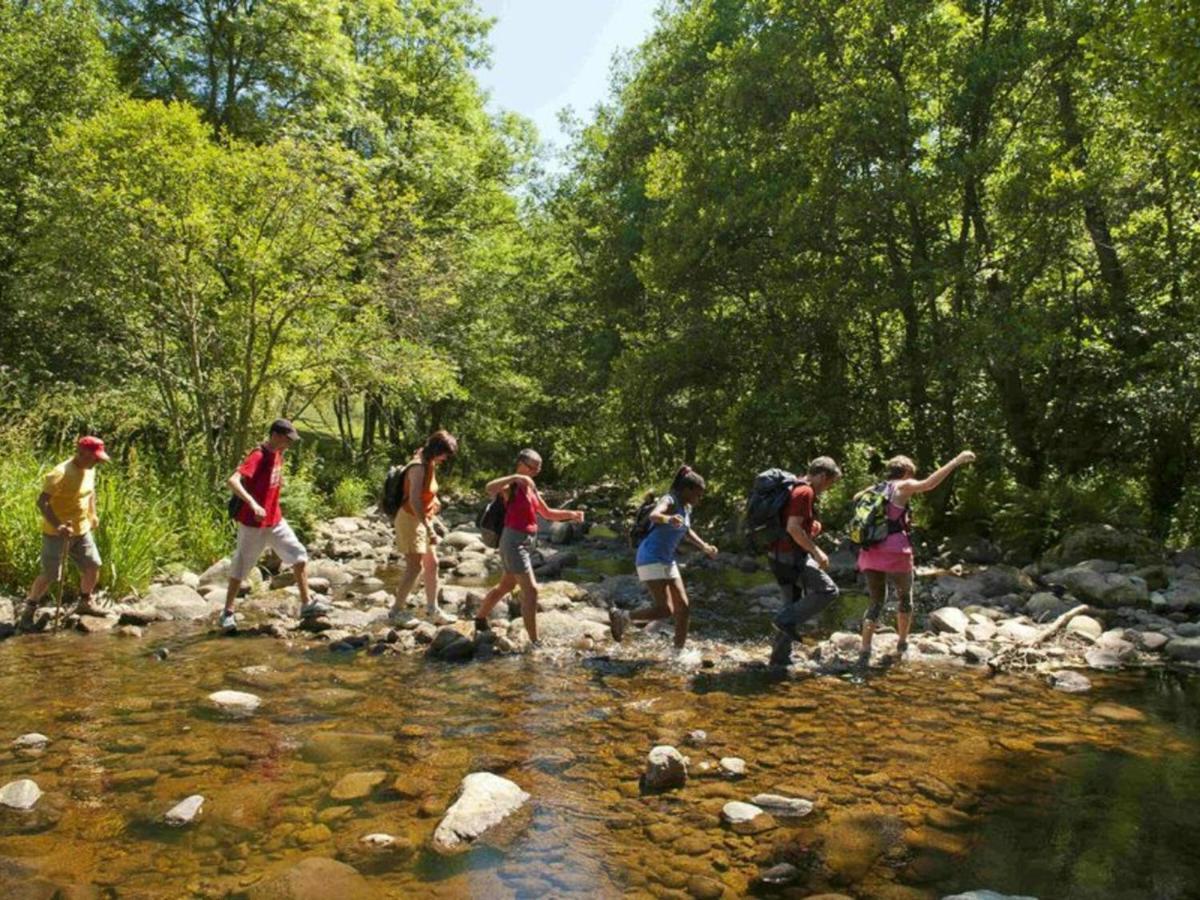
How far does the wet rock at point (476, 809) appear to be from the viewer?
445cm

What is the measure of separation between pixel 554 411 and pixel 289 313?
54.3 ft

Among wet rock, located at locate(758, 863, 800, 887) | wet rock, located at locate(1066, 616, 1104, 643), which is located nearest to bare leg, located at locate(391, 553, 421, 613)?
wet rock, located at locate(758, 863, 800, 887)

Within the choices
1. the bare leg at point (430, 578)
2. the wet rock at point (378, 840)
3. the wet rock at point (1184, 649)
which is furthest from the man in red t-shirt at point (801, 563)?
the wet rock at point (378, 840)

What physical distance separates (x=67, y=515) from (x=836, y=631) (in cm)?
865

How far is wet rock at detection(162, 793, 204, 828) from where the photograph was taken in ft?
14.9

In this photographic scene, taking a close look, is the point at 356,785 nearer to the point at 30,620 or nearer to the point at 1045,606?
the point at 30,620

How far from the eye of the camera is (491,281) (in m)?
27.2

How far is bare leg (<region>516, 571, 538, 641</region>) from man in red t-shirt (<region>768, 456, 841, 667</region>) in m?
2.41

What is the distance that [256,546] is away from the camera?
30.8 feet

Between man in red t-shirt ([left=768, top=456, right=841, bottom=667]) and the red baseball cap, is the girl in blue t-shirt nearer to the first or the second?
man in red t-shirt ([left=768, top=456, right=841, bottom=667])

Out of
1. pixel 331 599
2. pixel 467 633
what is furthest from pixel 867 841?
pixel 331 599

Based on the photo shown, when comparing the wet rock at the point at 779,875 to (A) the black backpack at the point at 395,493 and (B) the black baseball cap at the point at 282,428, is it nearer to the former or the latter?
(A) the black backpack at the point at 395,493

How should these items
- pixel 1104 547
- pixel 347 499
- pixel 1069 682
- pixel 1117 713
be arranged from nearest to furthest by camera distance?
pixel 1117 713 → pixel 1069 682 → pixel 1104 547 → pixel 347 499

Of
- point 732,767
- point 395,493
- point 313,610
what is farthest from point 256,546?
point 732,767
